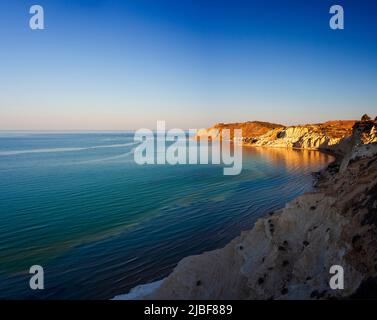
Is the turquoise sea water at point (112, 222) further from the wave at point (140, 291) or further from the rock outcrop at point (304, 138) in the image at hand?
the rock outcrop at point (304, 138)

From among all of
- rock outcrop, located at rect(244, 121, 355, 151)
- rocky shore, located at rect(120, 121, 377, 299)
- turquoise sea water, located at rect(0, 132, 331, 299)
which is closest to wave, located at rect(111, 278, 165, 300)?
rocky shore, located at rect(120, 121, 377, 299)

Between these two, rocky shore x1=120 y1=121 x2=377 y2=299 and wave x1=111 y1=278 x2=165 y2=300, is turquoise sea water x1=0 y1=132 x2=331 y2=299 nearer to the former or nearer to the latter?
wave x1=111 y1=278 x2=165 y2=300

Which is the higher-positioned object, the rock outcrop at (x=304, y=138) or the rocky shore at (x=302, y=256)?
the rock outcrop at (x=304, y=138)

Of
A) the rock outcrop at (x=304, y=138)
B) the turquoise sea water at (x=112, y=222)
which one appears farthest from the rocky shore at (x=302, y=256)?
the rock outcrop at (x=304, y=138)
